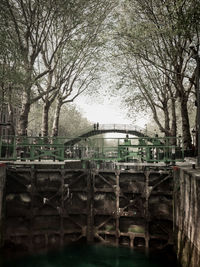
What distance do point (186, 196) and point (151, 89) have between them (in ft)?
50.8

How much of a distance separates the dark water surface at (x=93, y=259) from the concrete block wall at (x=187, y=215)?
1.32 m

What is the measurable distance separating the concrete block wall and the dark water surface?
132cm

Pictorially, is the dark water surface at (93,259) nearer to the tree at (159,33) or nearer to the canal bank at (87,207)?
the canal bank at (87,207)

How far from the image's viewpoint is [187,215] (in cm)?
940

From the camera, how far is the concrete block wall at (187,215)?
8008mm

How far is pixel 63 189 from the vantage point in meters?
12.9

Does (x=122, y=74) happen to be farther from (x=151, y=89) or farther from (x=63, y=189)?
(x=63, y=189)

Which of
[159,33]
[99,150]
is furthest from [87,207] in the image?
[159,33]

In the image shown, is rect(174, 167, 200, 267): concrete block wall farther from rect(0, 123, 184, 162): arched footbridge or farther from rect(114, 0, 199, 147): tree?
rect(114, 0, 199, 147): tree

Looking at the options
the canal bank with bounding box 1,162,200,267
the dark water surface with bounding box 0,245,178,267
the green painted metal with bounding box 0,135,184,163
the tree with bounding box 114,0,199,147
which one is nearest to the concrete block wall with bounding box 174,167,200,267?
the canal bank with bounding box 1,162,200,267

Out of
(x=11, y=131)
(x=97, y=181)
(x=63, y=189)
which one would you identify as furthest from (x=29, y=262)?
(x=11, y=131)

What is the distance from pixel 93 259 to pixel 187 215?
5058 mm

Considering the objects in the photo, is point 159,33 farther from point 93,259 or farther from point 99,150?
point 93,259

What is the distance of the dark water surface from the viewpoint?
10992 millimetres
